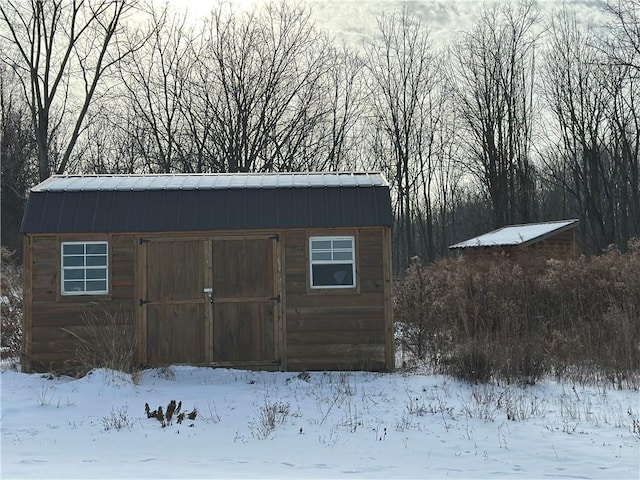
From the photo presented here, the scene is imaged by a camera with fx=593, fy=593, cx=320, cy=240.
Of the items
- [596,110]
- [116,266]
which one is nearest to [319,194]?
[116,266]

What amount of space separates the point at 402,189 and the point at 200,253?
22.3 metres

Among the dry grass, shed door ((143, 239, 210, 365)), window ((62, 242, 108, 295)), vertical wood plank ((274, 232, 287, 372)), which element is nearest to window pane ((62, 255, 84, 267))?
window ((62, 242, 108, 295))

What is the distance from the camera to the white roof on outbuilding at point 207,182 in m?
10.6

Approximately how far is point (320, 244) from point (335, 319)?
1.34 m

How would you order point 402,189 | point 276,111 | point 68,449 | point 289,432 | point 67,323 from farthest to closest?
point 402,189 → point 276,111 → point 67,323 → point 289,432 → point 68,449

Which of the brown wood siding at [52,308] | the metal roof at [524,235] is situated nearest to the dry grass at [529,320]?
the metal roof at [524,235]

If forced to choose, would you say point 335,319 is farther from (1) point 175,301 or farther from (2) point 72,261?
(2) point 72,261

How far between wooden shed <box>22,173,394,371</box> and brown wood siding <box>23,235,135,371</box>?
0.06 ft

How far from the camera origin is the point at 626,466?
5398mm

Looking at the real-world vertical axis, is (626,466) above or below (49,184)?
below

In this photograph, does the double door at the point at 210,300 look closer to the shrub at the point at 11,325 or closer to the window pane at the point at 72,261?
the window pane at the point at 72,261

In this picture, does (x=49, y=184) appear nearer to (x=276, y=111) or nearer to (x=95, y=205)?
(x=95, y=205)

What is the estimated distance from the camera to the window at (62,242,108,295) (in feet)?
33.9

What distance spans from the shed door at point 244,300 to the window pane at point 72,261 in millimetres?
2309
